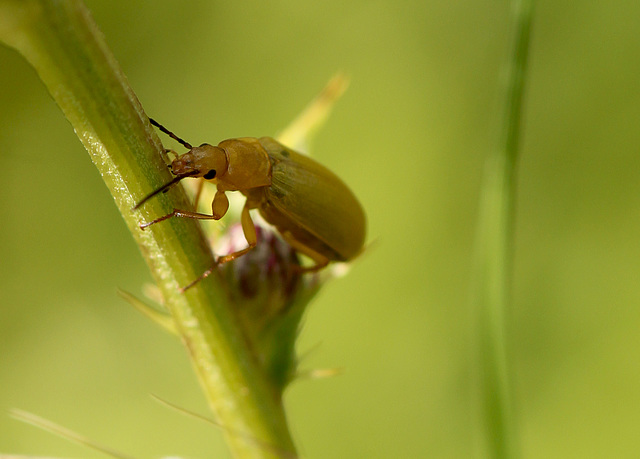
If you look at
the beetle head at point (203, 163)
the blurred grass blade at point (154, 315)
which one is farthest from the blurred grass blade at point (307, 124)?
the blurred grass blade at point (154, 315)

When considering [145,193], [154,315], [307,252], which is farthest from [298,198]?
[145,193]

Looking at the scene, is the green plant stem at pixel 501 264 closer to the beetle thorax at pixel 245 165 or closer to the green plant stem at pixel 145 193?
the green plant stem at pixel 145 193

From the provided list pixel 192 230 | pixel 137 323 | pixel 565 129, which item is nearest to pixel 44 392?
pixel 137 323

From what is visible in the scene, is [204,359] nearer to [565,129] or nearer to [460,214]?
[460,214]

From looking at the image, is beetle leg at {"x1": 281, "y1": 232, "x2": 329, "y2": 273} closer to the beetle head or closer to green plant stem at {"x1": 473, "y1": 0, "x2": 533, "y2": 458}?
the beetle head

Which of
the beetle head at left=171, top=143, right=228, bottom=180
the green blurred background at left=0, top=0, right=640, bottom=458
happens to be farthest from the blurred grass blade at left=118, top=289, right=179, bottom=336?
the green blurred background at left=0, top=0, right=640, bottom=458

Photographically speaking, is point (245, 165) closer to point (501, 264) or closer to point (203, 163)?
point (203, 163)
